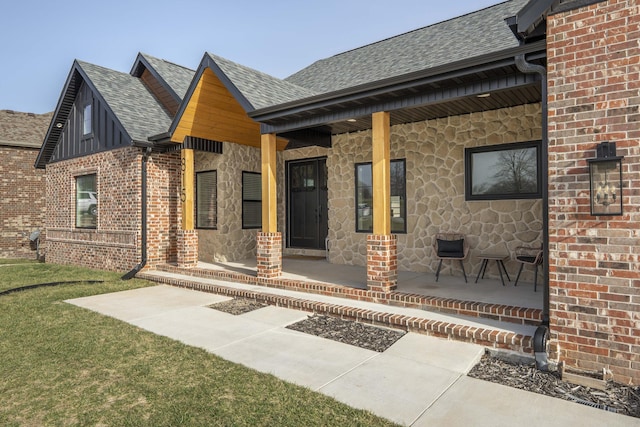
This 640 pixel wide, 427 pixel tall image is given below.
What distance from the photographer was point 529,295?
5574mm

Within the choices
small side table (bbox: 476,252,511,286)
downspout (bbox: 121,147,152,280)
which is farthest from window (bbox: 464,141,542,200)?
downspout (bbox: 121,147,152,280)

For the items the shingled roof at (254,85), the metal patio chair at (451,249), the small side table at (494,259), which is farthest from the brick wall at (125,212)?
the small side table at (494,259)

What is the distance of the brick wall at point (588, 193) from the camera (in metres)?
3.39

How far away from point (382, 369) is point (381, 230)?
2.39 meters

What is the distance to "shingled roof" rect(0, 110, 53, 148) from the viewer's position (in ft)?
54.9

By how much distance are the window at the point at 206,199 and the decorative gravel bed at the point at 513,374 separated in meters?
5.89

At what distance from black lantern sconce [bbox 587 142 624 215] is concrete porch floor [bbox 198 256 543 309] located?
5.94 ft

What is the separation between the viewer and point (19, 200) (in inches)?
656

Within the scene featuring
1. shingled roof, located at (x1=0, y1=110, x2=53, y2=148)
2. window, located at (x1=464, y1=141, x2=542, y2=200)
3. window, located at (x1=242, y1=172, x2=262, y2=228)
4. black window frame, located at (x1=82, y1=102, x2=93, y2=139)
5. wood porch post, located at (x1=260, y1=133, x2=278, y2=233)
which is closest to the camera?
window, located at (x1=464, y1=141, x2=542, y2=200)

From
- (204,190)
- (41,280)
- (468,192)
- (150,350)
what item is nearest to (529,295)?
(468,192)

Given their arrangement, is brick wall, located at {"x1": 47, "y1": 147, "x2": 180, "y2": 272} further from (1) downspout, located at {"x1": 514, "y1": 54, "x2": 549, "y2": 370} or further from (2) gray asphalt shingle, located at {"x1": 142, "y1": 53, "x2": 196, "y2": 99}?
(1) downspout, located at {"x1": 514, "y1": 54, "x2": 549, "y2": 370}

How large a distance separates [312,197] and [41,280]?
22.5ft

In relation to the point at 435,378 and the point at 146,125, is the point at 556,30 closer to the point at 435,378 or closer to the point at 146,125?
the point at 435,378

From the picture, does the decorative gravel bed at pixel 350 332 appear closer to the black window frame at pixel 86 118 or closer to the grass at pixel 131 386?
the grass at pixel 131 386
